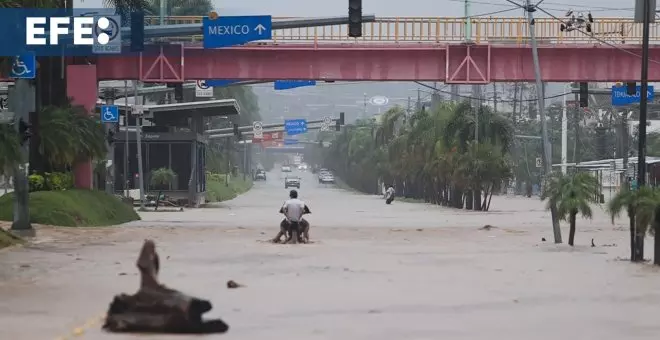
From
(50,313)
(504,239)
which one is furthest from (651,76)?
(50,313)

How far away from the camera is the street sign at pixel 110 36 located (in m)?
40.4

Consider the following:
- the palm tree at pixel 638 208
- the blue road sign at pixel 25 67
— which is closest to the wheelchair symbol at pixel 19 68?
the blue road sign at pixel 25 67

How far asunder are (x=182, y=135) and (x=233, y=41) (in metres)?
31.4

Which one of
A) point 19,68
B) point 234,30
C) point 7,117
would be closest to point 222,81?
point 234,30

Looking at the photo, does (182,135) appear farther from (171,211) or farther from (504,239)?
(504,239)

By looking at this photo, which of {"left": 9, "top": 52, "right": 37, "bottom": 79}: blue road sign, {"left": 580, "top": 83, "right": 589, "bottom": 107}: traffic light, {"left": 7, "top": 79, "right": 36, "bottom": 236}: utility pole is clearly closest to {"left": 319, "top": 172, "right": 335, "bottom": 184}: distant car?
{"left": 580, "top": 83, "right": 589, "bottom": 107}: traffic light

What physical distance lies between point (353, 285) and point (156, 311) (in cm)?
750

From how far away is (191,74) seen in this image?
47.8 meters

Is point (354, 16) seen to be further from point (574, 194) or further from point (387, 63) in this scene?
point (387, 63)

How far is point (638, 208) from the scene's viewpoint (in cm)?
2455

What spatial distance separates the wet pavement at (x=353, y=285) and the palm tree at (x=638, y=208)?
19.2 inches

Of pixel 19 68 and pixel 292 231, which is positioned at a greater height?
pixel 19 68

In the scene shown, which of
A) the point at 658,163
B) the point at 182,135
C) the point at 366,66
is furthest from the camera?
the point at 658,163

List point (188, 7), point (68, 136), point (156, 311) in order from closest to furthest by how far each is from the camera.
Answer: point (156, 311) < point (68, 136) < point (188, 7)
